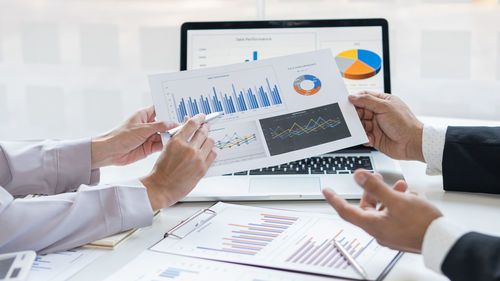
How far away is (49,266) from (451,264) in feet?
2.01

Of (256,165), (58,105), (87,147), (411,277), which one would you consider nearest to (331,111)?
(256,165)

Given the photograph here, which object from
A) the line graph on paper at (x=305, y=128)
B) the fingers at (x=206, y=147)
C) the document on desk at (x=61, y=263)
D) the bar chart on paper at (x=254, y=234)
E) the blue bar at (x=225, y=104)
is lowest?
the document on desk at (x=61, y=263)

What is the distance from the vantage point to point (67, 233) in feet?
3.05

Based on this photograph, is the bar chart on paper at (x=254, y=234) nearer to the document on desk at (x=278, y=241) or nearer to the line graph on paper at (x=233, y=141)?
the document on desk at (x=278, y=241)

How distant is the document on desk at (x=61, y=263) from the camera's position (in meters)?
0.84

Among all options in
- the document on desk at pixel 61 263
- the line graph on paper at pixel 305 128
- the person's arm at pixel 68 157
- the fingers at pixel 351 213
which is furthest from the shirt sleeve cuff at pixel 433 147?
the document on desk at pixel 61 263

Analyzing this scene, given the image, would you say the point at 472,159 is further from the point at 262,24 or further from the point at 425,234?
the point at 262,24

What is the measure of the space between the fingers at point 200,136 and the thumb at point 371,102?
1.14 ft

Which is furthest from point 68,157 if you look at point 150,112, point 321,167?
point 321,167

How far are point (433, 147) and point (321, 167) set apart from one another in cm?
26

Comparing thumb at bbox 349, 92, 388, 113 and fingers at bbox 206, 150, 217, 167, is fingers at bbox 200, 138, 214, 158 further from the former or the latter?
thumb at bbox 349, 92, 388, 113

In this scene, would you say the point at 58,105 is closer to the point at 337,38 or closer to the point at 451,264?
the point at 337,38

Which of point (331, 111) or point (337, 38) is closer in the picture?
point (331, 111)

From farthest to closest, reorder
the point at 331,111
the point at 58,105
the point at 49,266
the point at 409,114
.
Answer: the point at 58,105, the point at 409,114, the point at 331,111, the point at 49,266
